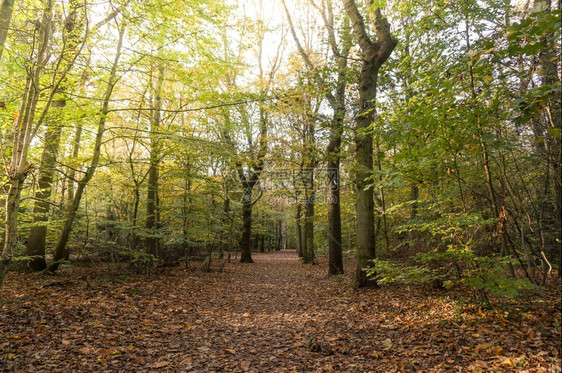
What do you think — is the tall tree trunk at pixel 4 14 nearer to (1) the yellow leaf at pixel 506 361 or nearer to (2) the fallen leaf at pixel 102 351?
(2) the fallen leaf at pixel 102 351

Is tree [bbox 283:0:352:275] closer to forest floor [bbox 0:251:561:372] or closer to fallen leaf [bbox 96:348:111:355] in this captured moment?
forest floor [bbox 0:251:561:372]

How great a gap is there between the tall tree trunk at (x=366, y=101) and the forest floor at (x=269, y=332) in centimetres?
115

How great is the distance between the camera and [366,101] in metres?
7.45

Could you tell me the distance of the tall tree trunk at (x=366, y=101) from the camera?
297 inches

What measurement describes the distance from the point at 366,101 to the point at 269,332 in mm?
5836

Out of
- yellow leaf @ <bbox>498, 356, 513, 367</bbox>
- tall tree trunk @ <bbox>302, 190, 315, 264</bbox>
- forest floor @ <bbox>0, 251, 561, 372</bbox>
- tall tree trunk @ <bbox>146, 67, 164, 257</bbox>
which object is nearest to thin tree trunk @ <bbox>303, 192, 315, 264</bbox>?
tall tree trunk @ <bbox>302, 190, 315, 264</bbox>

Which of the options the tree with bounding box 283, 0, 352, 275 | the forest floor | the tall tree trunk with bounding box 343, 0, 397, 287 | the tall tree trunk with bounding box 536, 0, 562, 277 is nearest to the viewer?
the tall tree trunk with bounding box 536, 0, 562, 277

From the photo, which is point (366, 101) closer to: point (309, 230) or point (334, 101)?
point (334, 101)

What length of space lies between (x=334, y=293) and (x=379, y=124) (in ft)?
16.5

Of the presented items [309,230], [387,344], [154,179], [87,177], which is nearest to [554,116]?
[387,344]

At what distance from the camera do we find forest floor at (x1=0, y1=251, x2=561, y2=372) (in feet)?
12.1

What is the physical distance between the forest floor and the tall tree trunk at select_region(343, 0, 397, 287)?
45.4 inches

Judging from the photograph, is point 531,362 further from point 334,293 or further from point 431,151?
point 334,293

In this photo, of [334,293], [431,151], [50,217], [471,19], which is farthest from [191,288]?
[471,19]
